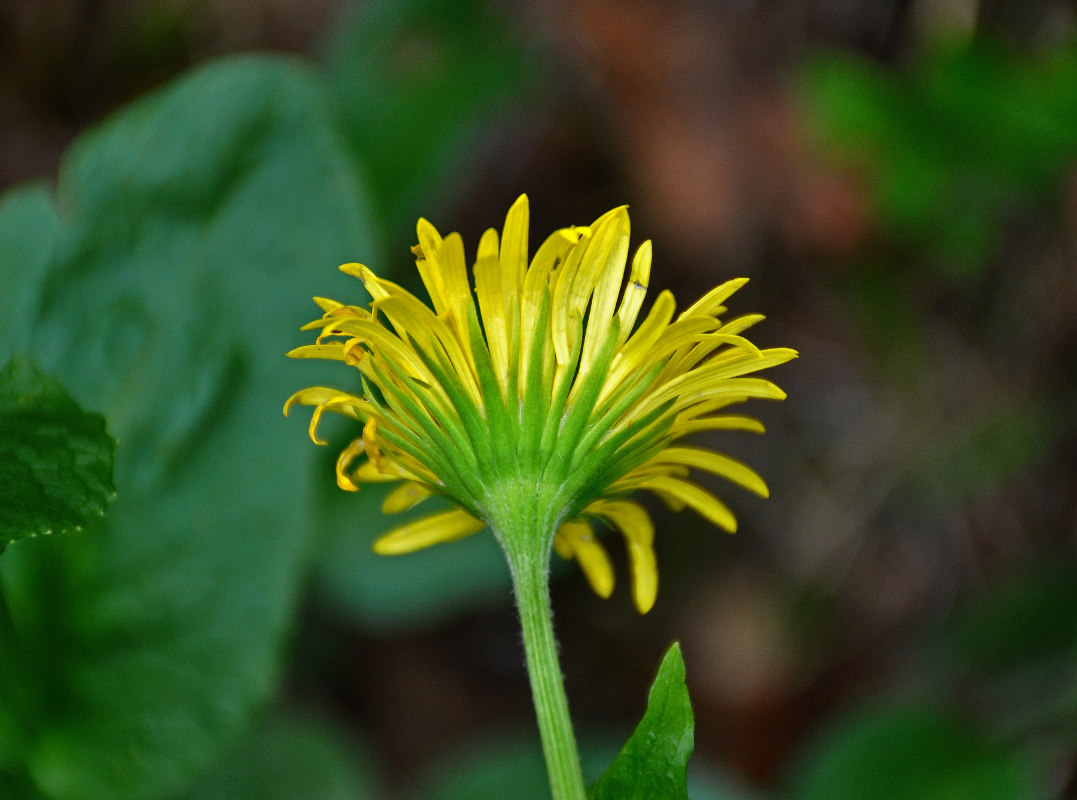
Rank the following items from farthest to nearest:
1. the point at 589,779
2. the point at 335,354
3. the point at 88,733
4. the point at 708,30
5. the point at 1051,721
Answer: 1. the point at 708,30
2. the point at 1051,721
3. the point at 589,779
4. the point at 88,733
5. the point at 335,354

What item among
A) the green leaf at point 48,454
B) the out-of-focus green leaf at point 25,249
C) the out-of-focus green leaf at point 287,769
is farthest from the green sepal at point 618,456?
the out-of-focus green leaf at point 287,769

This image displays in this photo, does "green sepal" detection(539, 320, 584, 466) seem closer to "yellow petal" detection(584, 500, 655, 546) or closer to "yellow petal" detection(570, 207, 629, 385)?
"yellow petal" detection(570, 207, 629, 385)

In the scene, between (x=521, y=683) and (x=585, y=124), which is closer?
(x=521, y=683)

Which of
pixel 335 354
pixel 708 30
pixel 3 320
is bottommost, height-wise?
pixel 335 354

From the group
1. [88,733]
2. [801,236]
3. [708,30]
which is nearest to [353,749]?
[88,733]

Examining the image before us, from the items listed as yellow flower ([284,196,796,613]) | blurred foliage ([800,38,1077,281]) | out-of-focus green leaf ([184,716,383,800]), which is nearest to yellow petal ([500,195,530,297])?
yellow flower ([284,196,796,613])

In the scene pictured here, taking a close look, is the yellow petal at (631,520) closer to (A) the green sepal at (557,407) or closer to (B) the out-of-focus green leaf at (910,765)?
(A) the green sepal at (557,407)

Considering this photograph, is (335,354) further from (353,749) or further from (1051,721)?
(1051,721)
